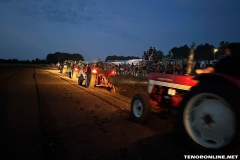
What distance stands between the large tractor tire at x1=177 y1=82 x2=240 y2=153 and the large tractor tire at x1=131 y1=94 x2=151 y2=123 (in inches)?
69.9

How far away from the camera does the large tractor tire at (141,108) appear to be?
591cm

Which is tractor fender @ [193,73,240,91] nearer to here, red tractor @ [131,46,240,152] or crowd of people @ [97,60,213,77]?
red tractor @ [131,46,240,152]

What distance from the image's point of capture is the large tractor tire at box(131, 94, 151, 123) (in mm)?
5906

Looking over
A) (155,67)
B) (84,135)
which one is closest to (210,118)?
(84,135)

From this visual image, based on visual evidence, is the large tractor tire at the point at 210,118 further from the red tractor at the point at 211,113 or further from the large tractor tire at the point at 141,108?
the large tractor tire at the point at 141,108

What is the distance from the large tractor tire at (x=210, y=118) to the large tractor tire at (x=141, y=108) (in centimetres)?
178

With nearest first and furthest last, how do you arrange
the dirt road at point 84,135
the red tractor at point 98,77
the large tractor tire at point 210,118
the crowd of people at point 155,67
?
the large tractor tire at point 210,118 → the dirt road at point 84,135 → the red tractor at point 98,77 → the crowd of people at point 155,67

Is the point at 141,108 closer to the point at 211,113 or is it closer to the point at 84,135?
the point at 84,135

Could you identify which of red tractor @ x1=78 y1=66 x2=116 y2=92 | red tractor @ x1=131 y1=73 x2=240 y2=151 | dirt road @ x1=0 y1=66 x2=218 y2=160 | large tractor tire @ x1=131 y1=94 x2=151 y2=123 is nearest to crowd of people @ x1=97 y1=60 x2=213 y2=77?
red tractor @ x1=78 y1=66 x2=116 y2=92

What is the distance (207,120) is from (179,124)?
0.48 m

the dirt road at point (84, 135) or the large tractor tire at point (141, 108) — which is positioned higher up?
the large tractor tire at point (141, 108)

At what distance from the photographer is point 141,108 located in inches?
240

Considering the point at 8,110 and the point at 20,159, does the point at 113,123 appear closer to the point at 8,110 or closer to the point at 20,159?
the point at 20,159

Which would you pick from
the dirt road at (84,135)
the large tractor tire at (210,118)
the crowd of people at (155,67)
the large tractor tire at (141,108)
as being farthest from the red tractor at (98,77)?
the large tractor tire at (210,118)
